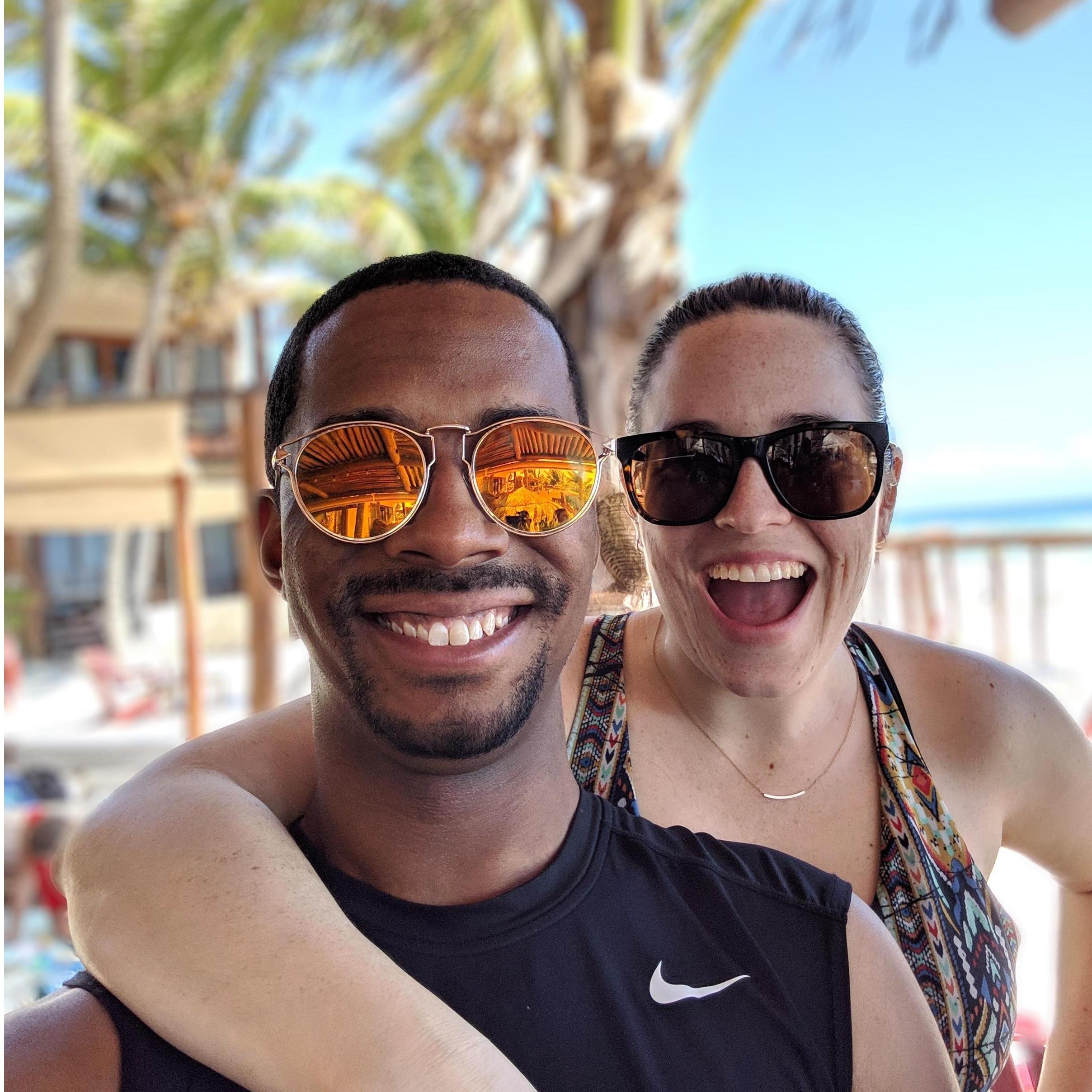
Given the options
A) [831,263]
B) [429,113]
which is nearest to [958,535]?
[429,113]

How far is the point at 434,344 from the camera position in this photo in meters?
1.27

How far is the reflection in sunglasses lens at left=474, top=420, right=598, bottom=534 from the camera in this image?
1220 mm

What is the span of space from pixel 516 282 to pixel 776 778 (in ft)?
3.05

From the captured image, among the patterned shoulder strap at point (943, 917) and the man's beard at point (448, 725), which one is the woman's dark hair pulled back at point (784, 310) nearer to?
the patterned shoulder strap at point (943, 917)

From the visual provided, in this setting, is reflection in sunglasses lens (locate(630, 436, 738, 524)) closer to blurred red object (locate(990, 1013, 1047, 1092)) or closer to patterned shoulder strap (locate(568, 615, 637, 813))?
patterned shoulder strap (locate(568, 615, 637, 813))

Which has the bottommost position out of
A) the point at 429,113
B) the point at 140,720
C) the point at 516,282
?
the point at 140,720

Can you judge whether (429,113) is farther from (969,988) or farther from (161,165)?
(969,988)

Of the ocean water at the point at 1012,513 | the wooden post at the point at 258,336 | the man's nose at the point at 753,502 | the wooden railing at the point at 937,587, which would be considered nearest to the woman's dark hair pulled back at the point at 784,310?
the man's nose at the point at 753,502

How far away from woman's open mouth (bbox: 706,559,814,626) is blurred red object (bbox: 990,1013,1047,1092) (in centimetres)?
93

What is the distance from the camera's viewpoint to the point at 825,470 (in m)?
1.52

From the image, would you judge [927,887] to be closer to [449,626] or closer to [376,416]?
[449,626]

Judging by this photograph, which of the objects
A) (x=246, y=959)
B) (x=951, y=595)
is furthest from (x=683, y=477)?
(x=951, y=595)

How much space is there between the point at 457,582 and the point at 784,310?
76 cm

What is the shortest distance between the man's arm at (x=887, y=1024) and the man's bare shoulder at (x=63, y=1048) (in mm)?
883
